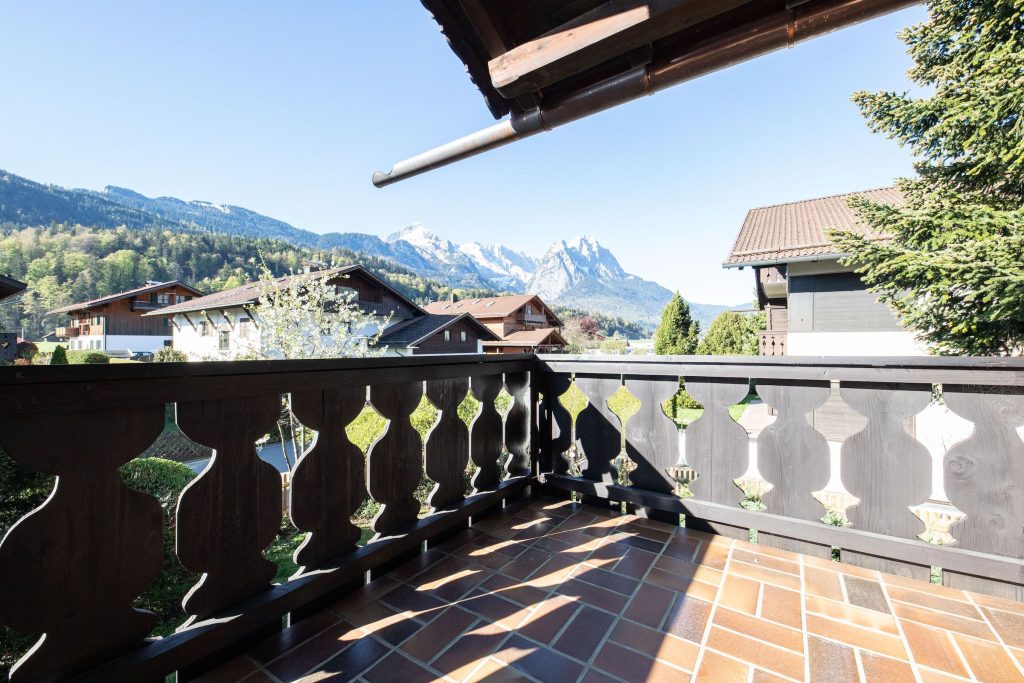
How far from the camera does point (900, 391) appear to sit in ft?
5.09

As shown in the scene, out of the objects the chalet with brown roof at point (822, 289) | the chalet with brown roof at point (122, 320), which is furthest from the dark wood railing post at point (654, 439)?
the chalet with brown roof at point (122, 320)

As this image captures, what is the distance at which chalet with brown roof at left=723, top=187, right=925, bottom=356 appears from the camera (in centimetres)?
733

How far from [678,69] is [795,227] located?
9140mm

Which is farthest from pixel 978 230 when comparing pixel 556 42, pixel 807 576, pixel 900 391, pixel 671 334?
pixel 671 334

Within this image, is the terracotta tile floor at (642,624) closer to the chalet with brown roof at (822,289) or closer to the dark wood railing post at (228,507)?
the dark wood railing post at (228,507)

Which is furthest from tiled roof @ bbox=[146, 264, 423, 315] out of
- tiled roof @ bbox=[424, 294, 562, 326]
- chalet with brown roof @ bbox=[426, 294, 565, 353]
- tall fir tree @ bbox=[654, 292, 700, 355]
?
tiled roof @ bbox=[424, 294, 562, 326]

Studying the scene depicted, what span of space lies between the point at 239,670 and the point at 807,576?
1.85 metres

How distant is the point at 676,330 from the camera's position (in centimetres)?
1898

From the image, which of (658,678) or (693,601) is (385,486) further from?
(693,601)

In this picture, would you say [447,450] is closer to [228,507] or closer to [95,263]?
[228,507]

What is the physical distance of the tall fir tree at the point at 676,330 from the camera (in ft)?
60.7

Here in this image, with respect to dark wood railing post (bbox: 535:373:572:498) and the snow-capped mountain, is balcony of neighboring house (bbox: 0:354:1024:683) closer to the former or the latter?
dark wood railing post (bbox: 535:373:572:498)

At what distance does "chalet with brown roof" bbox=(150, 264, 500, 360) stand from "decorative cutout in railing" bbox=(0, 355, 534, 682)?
33.5 feet

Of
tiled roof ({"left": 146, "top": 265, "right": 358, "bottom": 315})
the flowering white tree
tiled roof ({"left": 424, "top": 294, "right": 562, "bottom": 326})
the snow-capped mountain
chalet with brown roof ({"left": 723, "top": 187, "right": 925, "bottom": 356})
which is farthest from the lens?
the snow-capped mountain
